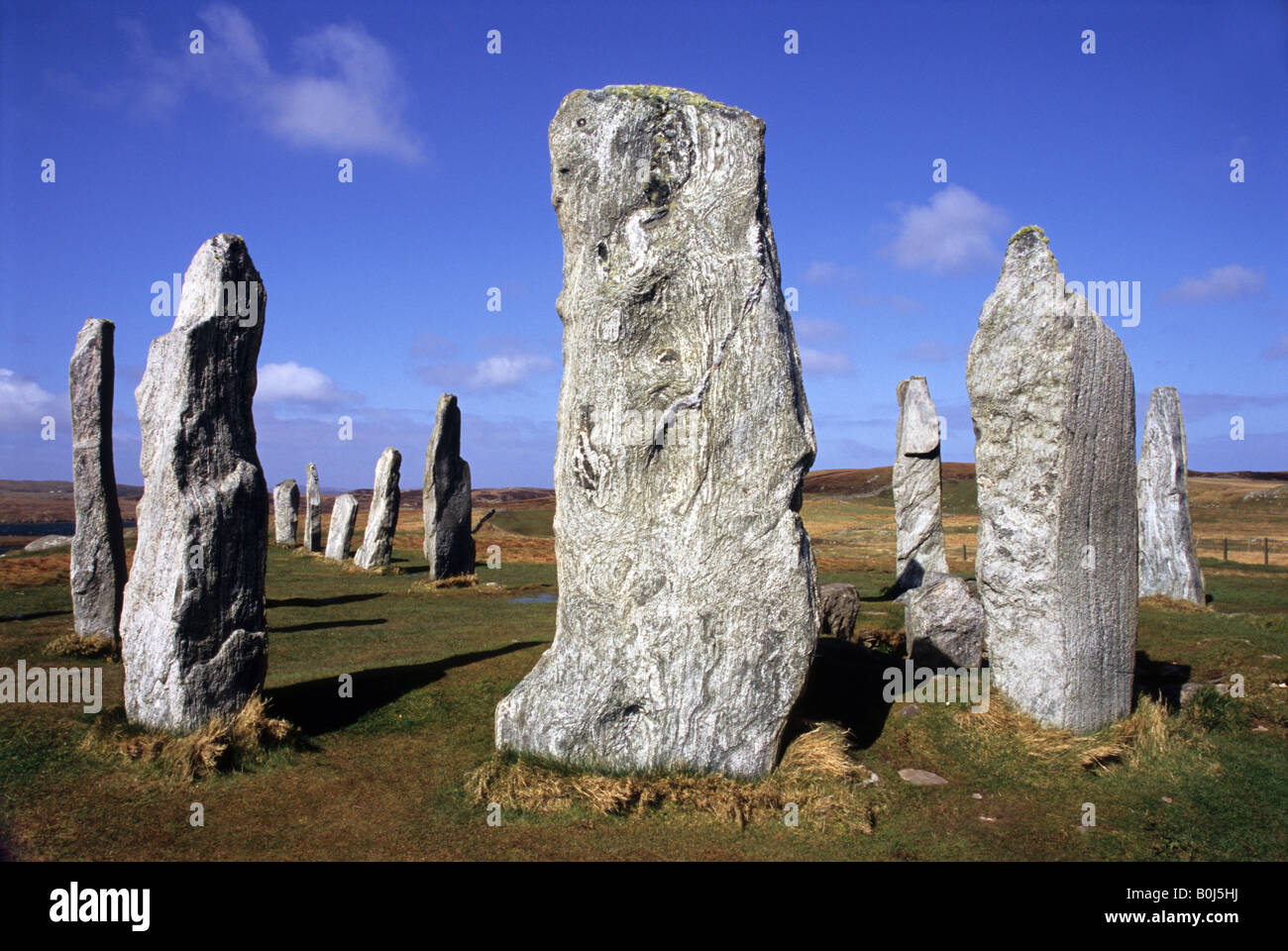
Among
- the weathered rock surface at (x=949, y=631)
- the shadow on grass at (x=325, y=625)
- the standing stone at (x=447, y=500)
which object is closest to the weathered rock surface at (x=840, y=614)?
the weathered rock surface at (x=949, y=631)

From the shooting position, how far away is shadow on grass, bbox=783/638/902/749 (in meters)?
8.49

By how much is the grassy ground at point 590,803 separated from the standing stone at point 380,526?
11034mm

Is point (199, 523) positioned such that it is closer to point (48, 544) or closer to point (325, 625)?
point (325, 625)

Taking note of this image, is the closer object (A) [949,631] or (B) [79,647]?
Answer: (A) [949,631]

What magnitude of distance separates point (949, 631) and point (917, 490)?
315 inches

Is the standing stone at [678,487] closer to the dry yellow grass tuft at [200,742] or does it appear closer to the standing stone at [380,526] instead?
the dry yellow grass tuft at [200,742]

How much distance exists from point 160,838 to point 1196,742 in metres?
8.52

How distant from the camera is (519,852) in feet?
19.2

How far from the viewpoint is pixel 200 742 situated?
22.8 feet

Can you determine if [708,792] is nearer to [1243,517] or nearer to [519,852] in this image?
[519,852]

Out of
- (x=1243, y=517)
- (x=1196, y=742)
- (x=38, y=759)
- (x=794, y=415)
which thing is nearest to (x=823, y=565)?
(x=1196, y=742)

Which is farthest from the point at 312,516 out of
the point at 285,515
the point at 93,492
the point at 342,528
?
the point at 93,492

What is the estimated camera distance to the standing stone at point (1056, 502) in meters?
8.09
